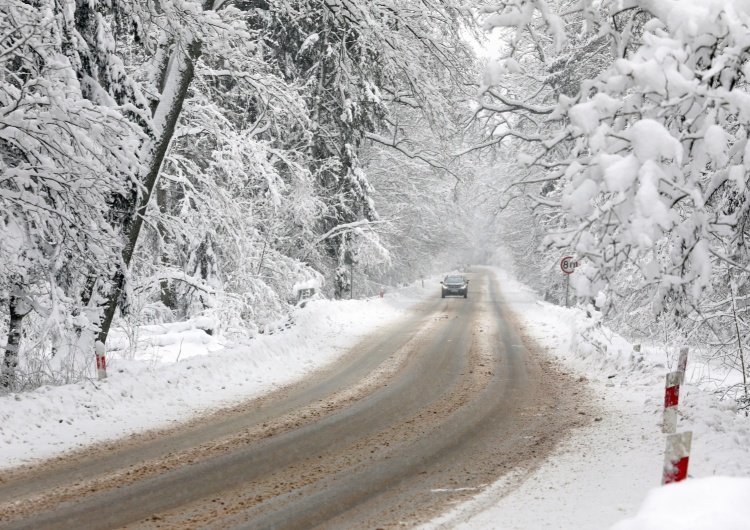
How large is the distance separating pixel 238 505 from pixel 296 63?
58.3ft

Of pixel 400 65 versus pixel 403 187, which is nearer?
pixel 400 65

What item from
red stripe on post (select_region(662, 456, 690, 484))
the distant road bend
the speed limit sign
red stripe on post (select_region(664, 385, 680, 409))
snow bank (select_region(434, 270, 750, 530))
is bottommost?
the distant road bend

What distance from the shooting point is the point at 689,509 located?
3195 mm

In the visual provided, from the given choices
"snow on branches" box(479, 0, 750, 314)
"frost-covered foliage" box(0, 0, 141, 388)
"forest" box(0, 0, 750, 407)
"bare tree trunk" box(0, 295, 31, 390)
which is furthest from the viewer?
"bare tree trunk" box(0, 295, 31, 390)

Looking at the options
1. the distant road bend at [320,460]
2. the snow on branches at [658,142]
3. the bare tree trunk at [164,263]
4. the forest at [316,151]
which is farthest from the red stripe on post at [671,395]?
the bare tree trunk at [164,263]

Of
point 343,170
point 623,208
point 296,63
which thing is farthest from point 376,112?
point 623,208

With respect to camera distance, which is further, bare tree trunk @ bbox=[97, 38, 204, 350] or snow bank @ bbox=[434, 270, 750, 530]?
bare tree trunk @ bbox=[97, 38, 204, 350]

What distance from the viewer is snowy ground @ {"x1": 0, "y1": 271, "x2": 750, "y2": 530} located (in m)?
3.55

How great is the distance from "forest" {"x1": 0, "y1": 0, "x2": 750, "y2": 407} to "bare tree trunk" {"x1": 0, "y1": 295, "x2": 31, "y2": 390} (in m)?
0.03

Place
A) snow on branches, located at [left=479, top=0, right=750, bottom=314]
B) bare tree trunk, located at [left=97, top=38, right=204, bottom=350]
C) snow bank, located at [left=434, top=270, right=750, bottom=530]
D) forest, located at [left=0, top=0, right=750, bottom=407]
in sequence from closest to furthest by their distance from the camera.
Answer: snow on branches, located at [left=479, top=0, right=750, bottom=314] → forest, located at [left=0, top=0, right=750, bottom=407] → snow bank, located at [left=434, top=270, right=750, bottom=530] → bare tree trunk, located at [left=97, top=38, right=204, bottom=350]

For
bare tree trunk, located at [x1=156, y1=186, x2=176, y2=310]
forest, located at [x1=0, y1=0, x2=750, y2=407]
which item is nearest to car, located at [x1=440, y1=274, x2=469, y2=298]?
forest, located at [x1=0, y1=0, x2=750, y2=407]

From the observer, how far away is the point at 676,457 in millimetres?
3850

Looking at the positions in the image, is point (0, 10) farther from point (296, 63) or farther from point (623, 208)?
point (296, 63)

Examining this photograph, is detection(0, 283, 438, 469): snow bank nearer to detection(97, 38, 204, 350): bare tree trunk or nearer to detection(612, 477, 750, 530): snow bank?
detection(97, 38, 204, 350): bare tree trunk
